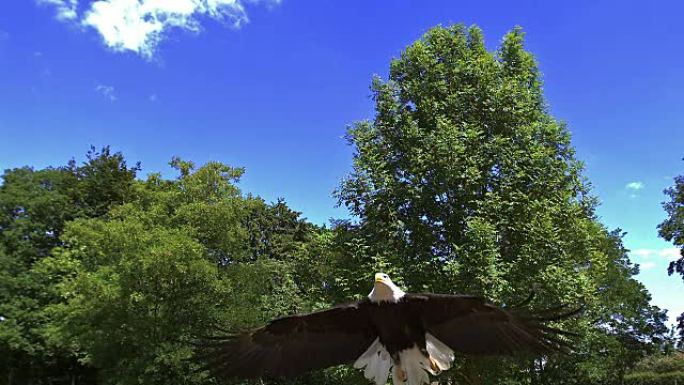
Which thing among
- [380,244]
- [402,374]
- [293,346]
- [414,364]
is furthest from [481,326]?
[380,244]

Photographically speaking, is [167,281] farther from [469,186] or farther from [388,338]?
→ [388,338]

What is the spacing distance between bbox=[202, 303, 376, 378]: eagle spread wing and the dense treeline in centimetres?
40

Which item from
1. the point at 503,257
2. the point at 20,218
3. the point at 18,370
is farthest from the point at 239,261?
the point at 18,370

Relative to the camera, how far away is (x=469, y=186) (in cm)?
1282

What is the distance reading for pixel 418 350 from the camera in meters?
6.93

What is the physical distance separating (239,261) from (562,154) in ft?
42.3

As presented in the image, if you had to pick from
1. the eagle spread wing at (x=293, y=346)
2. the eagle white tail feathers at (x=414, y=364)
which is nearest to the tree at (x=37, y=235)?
the eagle spread wing at (x=293, y=346)

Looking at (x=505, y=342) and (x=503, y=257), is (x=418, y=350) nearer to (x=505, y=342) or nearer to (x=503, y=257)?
(x=505, y=342)

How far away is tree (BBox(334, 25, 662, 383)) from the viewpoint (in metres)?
11.9

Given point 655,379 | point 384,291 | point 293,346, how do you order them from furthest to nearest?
point 655,379 → point 293,346 → point 384,291

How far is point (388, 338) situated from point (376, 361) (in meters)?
0.41

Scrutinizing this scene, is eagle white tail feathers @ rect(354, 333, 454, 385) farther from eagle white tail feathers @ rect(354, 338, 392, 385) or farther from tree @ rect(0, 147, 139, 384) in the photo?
tree @ rect(0, 147, 139, 384)

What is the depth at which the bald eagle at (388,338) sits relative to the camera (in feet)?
21.9

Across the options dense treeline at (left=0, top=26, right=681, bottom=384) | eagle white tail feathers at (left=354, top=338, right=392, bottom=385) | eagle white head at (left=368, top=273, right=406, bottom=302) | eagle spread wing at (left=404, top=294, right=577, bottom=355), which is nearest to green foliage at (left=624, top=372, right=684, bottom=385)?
dense treeline at (left=0, top=26, right=681, bottom=384)
